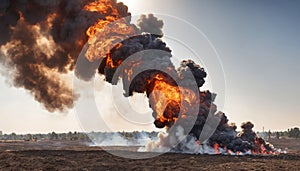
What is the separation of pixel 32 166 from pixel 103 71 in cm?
2336

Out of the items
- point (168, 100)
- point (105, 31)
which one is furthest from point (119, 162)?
point (105, 31)

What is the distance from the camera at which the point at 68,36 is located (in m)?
51.0

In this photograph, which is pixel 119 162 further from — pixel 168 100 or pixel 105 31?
pixel 105 31

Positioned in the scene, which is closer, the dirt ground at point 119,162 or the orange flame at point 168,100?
the dirt ground at point 119,162

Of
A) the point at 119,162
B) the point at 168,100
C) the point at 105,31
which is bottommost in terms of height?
the point at 119,162

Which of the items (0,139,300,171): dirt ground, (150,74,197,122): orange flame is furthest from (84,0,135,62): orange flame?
(0,139,300,171): dirt ground

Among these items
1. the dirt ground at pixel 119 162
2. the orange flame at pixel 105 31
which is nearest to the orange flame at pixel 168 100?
the orange flame at pixel 105 31

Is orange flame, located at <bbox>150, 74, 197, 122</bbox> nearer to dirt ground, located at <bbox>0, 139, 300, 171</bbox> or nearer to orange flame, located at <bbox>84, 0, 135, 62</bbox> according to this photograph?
orange flame, located at <bbox>84, 0, 135, 62</bbox>

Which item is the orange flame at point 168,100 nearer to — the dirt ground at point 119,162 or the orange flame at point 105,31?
the orange flame at point 105,31

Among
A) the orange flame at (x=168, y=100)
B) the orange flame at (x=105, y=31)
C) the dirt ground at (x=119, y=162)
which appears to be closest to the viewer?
the dirt ground at (x=119, y=162)

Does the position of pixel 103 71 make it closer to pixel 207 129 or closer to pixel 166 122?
pixel 166 122

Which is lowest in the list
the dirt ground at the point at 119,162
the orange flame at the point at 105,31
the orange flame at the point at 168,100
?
the dirt ground at the point at 119,162

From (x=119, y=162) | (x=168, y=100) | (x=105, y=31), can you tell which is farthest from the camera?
(x=105, y=31)

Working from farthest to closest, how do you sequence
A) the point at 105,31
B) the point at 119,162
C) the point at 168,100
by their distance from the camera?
the point at 105,31 → the point at 168,100 → the point at 119,162
